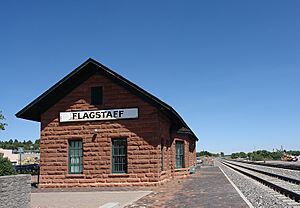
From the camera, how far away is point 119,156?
19.6 metres

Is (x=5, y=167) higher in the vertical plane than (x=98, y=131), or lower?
lower

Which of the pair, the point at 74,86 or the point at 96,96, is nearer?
the point at 96,96

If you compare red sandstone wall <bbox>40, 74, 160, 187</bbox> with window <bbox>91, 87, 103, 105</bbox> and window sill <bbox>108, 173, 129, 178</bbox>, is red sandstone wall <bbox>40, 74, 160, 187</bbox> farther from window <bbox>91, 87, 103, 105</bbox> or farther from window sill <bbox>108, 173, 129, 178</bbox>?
window <bbox>91, 87, 103, 105</bbox>

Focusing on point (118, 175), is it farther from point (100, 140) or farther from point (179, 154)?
point (179, 154)

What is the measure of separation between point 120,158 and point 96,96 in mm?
3467

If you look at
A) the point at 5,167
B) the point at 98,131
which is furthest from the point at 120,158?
the point at 5,167

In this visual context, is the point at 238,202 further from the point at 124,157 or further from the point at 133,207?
the point at 124,157

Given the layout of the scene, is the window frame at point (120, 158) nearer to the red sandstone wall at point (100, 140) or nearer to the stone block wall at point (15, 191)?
the red sandstone wall at point (100, 140)

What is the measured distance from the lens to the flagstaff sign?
1961cm

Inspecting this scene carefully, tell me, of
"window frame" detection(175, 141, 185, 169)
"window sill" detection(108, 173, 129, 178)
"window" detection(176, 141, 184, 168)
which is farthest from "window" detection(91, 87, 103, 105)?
"window" detection(176, 141, 184, 168)

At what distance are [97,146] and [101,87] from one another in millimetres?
3052

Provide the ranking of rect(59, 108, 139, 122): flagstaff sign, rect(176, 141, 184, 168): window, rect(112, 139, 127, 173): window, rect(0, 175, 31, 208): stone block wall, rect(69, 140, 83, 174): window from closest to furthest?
rect(0, 175, 31, 208): stone block wall
rect(112, 139, 127, 173): window
rect(59, 108, 139, 122): flagstaff sign
rect(69, 140, 83, 174): window
rect(176, 141, 184, 168): window

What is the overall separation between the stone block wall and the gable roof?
1004 cm

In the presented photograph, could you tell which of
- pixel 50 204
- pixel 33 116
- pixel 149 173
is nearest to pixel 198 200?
pixel 50 204
